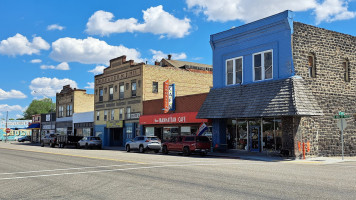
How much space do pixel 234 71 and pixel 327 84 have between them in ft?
22.4

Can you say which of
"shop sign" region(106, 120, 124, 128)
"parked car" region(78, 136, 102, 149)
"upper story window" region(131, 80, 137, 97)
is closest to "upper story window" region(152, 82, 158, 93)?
"upper story window" region(131, 80, 137, 97)

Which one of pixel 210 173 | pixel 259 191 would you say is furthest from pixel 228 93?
pixel 259 191

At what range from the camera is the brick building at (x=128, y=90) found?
42.0m

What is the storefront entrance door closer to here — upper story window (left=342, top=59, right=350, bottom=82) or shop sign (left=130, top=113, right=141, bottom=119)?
upper story window (left=342, top=59, right=350, bottom=82)

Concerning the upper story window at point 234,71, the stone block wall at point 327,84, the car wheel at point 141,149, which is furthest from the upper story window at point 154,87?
the stone block wall at point 327,84

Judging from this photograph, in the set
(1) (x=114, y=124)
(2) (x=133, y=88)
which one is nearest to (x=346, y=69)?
(2) (x=133, y=88)

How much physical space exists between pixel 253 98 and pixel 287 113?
3544 millimetres

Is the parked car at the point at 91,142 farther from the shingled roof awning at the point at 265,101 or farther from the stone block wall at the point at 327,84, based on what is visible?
the stone block wall at the point at 327,84

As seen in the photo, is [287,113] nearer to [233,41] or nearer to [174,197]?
[233,41]

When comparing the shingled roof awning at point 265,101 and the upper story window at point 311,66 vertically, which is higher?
the upper story window at point 311,66

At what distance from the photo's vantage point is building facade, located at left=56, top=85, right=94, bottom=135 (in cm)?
5856

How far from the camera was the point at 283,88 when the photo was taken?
23.6m

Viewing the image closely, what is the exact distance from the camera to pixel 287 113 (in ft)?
72.6

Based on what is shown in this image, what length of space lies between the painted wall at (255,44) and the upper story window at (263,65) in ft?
0.96
